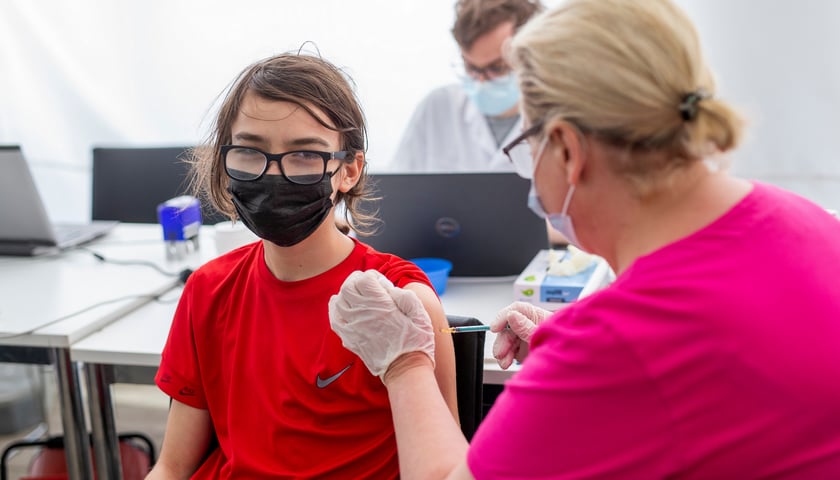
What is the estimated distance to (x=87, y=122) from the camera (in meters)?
3.61

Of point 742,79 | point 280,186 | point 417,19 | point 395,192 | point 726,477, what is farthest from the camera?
point 417,19

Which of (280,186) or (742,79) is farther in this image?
(742,79)

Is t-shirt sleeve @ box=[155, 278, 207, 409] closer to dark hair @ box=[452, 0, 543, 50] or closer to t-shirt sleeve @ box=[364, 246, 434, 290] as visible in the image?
t-shirt sleeve @ box=[364, 246, 434, 290]

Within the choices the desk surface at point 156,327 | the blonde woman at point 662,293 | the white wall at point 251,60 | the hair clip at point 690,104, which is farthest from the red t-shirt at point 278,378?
the white wall at point 251,60

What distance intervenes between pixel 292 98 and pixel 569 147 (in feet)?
1.96

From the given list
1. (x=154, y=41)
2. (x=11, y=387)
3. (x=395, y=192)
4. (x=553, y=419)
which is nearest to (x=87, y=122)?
(x=154, y=41)

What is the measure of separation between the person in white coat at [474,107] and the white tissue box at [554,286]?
0.51 meters

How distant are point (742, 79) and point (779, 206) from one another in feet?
6.75

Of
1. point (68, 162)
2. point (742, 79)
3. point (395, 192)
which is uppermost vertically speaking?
point (742, 79)

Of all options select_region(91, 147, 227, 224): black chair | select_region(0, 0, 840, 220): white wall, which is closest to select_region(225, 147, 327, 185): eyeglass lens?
select_region(0, 0, 840, 220): white wall

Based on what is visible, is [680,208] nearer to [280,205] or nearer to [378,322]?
[378,322]

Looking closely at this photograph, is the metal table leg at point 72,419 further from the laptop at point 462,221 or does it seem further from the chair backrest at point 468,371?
the chair backrest at point 468,371

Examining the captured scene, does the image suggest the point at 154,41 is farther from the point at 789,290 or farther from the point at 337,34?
the point at 789,290

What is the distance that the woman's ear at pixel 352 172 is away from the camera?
1385 mm
